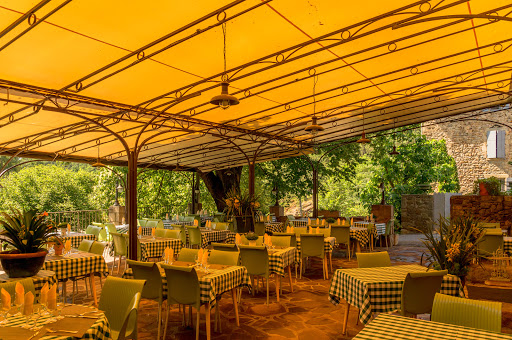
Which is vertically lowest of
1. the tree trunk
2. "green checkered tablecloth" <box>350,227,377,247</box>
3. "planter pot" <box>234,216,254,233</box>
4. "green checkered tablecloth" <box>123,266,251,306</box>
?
"green checkered tablecloth" <box>350,227,377,247</box>

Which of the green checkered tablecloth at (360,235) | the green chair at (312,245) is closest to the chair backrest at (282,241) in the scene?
the green chair at (312,245)

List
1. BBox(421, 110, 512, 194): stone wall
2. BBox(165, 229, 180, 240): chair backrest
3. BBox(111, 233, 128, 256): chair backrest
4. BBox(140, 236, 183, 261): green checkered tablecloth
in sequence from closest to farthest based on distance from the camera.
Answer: BBox(140, 236, 183, 261): green checkered tablecloth < BBox(111, 233, 128, 256): chair backrest < BBox(165, 229, 180, 240): chair backrest < BBox(421, 110, 512, 194): stone wall

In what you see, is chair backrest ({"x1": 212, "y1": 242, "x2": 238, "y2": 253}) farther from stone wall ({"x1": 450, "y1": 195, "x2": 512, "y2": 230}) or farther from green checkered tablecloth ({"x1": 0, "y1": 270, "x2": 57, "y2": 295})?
stone wall ({"x1": 450, "y1": 195, "x2": 512, "y2": 230})

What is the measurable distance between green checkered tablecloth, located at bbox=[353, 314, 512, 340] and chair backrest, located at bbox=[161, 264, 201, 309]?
6.90ft

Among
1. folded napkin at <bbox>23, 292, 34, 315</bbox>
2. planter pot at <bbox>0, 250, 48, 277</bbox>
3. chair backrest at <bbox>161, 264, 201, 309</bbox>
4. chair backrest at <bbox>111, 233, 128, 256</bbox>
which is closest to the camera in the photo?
folded napkin at <bbox>23, 292, 34, 315</bbox>

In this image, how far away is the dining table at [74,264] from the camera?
524 centimetres

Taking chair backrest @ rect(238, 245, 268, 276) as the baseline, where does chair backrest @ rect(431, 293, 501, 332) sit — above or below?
above

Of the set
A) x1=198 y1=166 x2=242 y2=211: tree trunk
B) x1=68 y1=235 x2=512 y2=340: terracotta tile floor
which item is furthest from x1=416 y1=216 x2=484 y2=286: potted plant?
x1=198 y1=166 x2=242 y2=211: tree trunk

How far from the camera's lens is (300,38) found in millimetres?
5840

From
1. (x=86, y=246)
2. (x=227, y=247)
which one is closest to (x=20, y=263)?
(x=86, y=246)

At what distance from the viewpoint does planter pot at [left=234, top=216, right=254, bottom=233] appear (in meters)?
8.55

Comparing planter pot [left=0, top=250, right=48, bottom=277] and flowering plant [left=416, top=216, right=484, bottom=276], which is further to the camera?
flowering plant [left=416, top=216, right=484, bottom=276]

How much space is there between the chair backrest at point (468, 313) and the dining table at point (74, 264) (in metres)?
4.52

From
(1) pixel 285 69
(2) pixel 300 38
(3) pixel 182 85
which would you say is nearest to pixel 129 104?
(3) pixel 182 85
